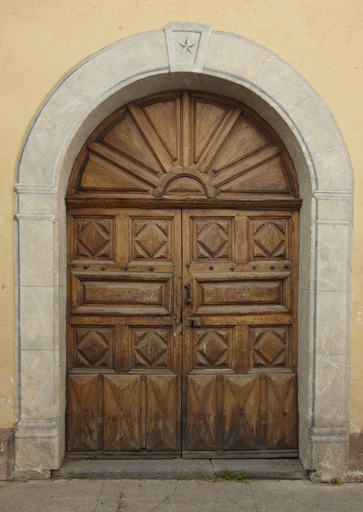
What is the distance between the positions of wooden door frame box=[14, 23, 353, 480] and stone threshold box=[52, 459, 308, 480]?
0.13 m

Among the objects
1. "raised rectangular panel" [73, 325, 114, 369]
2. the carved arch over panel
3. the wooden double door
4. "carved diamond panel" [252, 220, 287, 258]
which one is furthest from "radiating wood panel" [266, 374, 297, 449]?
the carved arch over panel

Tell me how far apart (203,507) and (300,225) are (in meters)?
2.44

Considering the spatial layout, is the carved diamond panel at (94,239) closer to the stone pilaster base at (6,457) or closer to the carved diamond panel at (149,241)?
the carved diamond panel at (149,241)

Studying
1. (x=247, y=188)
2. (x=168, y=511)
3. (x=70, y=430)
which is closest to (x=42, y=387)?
(x=70, y=430)

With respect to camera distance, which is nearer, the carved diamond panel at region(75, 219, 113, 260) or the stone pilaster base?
the stone pilaster base

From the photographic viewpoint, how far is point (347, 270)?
11.7 feet

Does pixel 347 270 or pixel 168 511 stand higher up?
pixel 347 270

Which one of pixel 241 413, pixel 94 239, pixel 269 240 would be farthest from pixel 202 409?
pixel 94 239

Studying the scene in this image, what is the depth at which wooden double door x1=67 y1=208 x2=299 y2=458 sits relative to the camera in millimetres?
3719

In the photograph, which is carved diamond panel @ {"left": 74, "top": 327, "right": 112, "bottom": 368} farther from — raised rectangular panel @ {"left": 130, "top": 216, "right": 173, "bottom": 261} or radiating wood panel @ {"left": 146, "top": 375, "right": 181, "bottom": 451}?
raised rectangular panel @ {"left": 130, "top": 216, "right": 173, "bottom": 261}

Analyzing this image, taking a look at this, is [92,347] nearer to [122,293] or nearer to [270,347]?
[122,293]

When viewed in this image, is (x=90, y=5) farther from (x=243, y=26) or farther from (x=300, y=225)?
(x=300, y=225)

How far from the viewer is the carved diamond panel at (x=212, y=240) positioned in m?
3.76

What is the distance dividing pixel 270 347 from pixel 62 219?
7.13 ft
